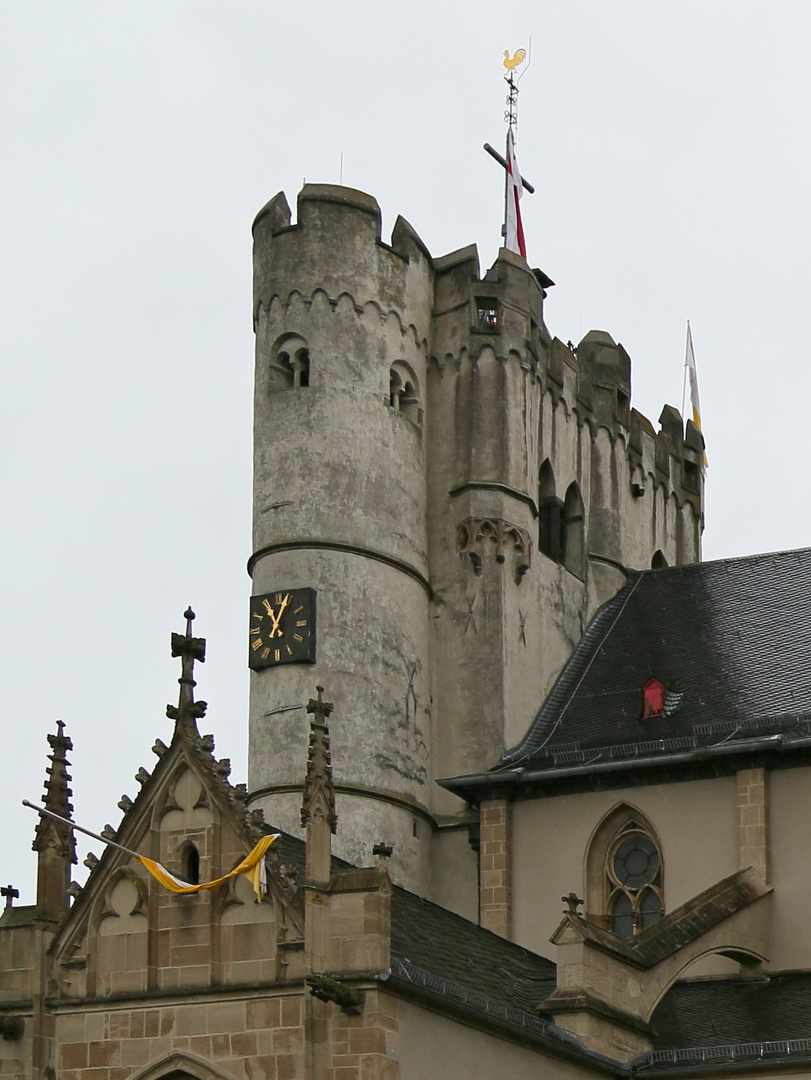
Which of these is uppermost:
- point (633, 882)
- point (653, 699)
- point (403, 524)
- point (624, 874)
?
point (403, 524)

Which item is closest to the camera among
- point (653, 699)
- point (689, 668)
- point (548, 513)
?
point (653, 699)

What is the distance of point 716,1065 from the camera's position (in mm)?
Result: 31109

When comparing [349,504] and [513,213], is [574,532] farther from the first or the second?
[513,213]

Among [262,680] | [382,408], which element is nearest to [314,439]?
[382,408]

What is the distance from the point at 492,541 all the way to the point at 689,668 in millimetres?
4030

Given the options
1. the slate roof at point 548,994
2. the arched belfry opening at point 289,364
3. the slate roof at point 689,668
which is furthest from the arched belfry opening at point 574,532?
the slate roof at point 548,994

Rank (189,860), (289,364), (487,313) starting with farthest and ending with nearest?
1. (487,313)
2. (289,364)
3. (189,860)

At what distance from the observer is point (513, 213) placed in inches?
1941

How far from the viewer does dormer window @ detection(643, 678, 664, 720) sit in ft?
128

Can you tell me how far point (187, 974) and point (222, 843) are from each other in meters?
1.59

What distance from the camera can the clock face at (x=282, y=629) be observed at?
39.3 m

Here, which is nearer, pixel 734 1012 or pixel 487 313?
pixel 734 1012

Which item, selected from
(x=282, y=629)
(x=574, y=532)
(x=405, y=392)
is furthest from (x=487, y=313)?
(x=282, y=629)

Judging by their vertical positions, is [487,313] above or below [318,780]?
above
